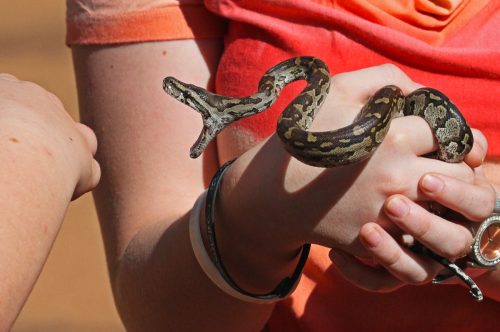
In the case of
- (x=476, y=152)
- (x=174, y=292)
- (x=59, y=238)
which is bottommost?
(x=59, y=238)

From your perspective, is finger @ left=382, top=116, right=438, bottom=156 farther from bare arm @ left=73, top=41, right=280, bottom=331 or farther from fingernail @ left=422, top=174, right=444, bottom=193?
bare arm @ left=73, top=41, right=280, bottom=331

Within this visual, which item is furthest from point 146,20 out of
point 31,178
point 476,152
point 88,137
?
point 476,152

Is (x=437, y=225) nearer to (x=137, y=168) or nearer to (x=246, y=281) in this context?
(x=246, y=281)

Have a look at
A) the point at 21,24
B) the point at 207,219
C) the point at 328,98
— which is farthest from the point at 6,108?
the point at 21,24

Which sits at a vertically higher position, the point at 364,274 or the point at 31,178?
the point at 31,178

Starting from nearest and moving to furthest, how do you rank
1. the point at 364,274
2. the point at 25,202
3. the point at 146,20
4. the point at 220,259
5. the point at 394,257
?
the point at 25,202, the point at 394,257, the point at 364,274, the point at 220,259, the point at 146,20

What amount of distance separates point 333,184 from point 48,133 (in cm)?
45

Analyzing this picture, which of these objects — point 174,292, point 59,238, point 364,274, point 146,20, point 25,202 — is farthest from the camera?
Answer: point 59,238

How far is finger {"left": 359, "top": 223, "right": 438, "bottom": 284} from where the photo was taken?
1356mm

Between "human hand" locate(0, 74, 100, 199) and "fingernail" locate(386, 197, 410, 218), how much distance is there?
1.59 feet

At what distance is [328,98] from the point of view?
1464mm

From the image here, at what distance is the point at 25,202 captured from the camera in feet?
4.21

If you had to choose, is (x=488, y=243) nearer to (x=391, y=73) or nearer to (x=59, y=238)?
(x=391, y=73)

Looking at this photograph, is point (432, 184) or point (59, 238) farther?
point (59, 238)
